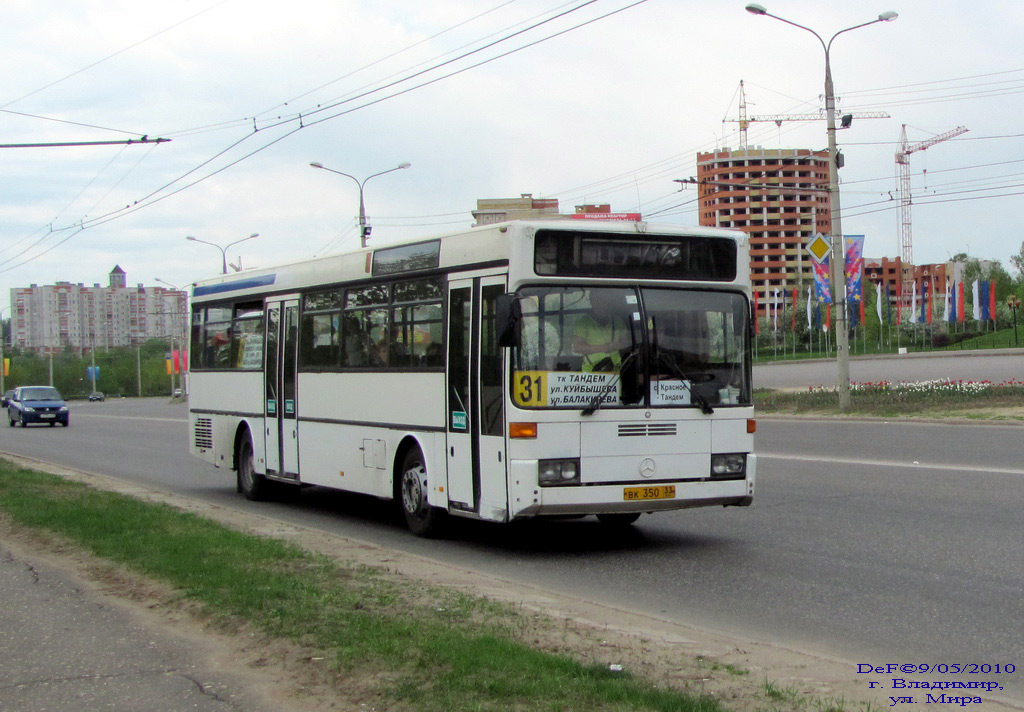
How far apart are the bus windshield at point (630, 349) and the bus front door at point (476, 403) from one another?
0.37m

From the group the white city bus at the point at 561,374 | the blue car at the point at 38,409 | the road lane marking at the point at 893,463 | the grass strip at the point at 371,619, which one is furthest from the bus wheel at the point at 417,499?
the blue car at the point at 38,409

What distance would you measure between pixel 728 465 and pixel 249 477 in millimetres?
7642

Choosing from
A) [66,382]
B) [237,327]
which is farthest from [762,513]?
[66,382]

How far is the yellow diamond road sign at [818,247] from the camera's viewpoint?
28.4 m

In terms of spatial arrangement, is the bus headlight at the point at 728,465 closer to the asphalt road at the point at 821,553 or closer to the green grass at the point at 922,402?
the asphalt road at the point at 821,553

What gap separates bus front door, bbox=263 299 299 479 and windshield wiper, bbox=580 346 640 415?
17.2 feet

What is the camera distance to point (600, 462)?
9820 millimetres

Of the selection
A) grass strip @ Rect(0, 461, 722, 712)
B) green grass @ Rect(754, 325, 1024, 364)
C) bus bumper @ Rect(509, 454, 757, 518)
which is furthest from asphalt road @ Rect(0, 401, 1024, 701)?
green grass @ Rect(754, 325, 1024, 364)

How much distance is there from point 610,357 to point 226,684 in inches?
→ 195

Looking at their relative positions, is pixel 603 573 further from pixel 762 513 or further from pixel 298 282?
pixel 298 282

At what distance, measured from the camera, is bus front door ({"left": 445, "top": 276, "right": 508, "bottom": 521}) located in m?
9.94

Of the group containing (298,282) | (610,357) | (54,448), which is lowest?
(54,448)

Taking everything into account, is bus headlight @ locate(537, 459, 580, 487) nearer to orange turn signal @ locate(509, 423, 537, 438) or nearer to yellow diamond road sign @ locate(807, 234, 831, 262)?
orange turn signal @ locate(509, 423, 537, 438)

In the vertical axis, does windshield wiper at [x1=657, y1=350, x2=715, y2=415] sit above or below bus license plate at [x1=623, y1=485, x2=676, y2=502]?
above
